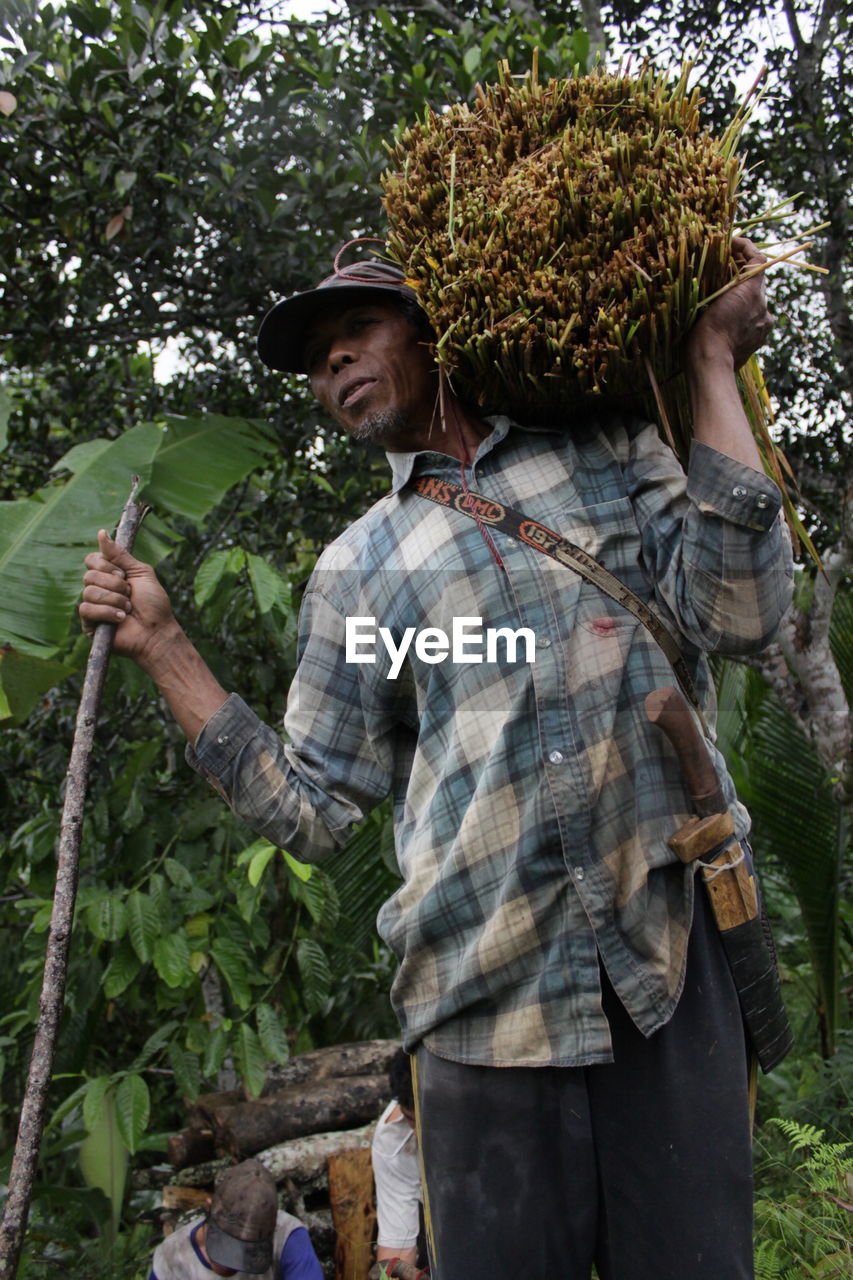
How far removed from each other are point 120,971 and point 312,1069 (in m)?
1.35

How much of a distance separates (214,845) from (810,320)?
3.22 m

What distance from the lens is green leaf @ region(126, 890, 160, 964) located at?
126 inches

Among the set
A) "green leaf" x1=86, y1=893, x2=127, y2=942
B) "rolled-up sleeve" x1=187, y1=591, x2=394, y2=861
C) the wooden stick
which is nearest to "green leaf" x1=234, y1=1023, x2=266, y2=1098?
"green leaf" x1=86, y1=893, x2=127, y2=942

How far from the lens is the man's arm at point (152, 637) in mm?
1724

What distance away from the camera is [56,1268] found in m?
4.44

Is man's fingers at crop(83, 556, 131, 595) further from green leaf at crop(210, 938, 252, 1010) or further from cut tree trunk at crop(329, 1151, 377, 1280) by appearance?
cut tree trunk at crop(329, 1151, 377, 1280)

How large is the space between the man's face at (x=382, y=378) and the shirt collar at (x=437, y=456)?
0.14 feet

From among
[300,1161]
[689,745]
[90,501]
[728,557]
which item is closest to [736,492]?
[728,557]

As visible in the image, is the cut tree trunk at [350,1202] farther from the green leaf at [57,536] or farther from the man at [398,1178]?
the green leaf at [57,536]

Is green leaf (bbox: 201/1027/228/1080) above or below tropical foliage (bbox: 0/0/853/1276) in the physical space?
below

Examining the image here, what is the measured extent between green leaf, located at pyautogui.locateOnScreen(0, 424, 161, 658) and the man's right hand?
118cm

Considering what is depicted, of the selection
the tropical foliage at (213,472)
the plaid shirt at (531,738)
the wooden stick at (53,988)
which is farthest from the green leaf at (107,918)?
the plaid shirt at (531,738)

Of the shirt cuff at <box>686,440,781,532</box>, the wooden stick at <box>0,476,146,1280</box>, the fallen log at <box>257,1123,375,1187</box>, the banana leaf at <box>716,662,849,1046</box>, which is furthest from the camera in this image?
the banana leaf at <box>716,662,849,1046</box>

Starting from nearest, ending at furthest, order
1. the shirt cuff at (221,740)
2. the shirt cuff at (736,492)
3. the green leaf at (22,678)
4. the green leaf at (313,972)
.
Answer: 1. the shirt cuff at (736,492)
2. the shirt cuff at (221,740)
3. the green leaf at (22,678)
4. the green leaf at (313,972)
